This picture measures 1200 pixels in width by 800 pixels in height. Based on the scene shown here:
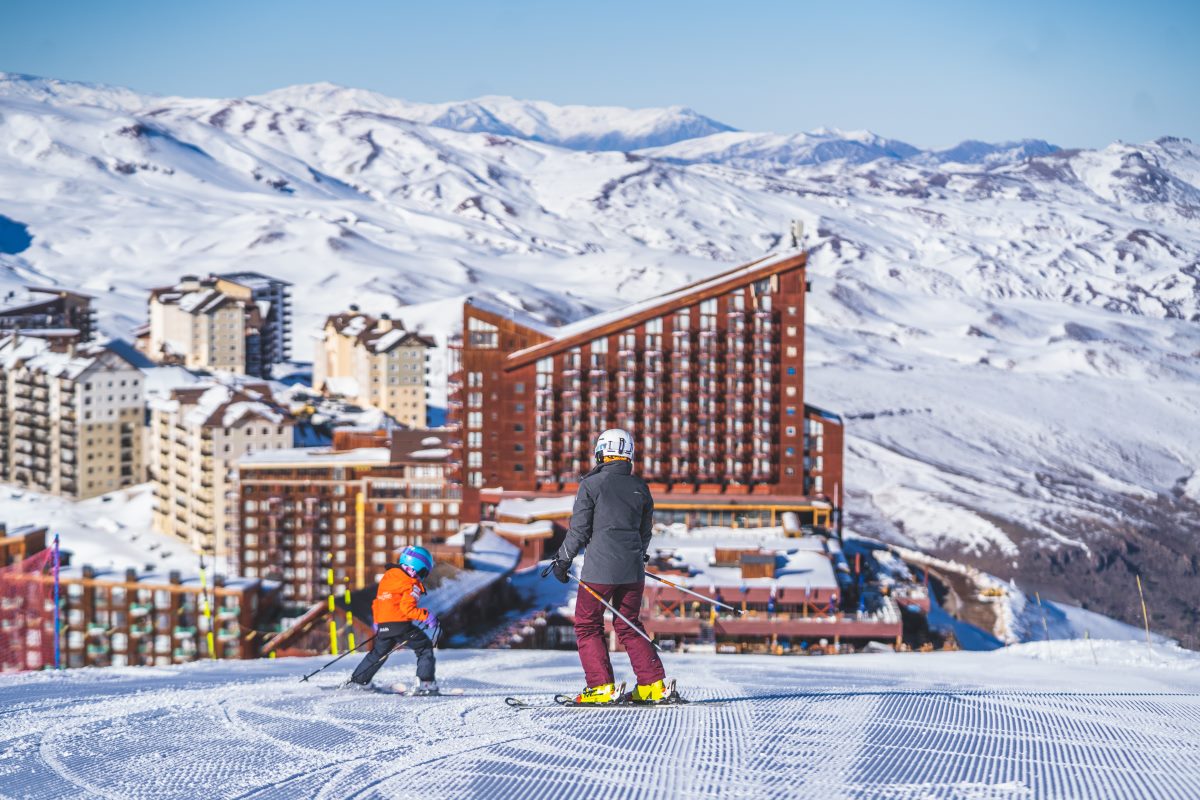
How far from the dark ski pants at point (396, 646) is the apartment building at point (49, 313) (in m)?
61.6

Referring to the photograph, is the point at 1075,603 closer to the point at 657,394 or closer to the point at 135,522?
the point at 657,394

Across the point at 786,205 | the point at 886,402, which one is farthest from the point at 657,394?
the point at 786,205

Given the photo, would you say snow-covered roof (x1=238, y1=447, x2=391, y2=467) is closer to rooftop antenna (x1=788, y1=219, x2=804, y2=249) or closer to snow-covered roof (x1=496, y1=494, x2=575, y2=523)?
snow-covered roof (x1=496, y1=494, x2=575, y2=523)

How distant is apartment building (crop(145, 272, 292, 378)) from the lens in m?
69.1

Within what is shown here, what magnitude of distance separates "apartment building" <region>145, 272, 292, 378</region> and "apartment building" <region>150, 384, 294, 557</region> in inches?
869

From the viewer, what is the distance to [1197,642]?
34594 millimetres

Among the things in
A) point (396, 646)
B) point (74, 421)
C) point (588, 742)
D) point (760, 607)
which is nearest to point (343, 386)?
point (74, 421)

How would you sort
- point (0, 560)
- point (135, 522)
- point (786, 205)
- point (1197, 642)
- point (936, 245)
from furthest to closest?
point (786, 205) → point (936, 245) → point (135, 522) → point (1197, 642) → point (0, 560)

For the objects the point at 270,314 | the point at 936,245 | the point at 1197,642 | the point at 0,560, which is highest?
the point at 936,245

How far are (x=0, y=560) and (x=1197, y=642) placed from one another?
99.4ft

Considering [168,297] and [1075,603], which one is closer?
[1075,603]

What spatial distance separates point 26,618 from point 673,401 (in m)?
18.3

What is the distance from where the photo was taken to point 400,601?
7.10 m

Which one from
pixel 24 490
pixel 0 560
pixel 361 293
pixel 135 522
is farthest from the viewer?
pixel 361 293
